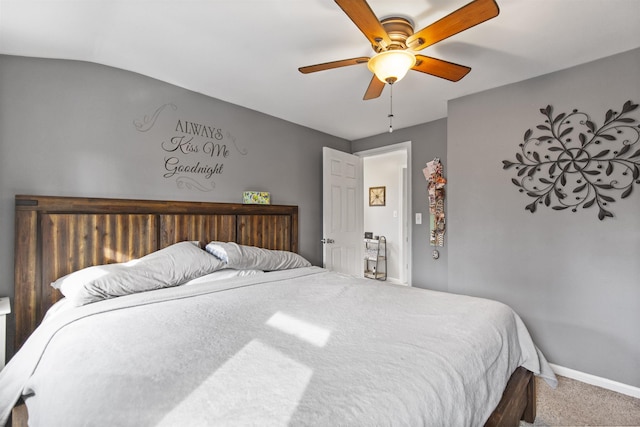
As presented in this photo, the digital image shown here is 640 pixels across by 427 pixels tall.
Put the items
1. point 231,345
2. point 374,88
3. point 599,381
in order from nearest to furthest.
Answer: point 231,345, point 374,88, point 599,381

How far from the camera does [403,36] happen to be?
1.70m

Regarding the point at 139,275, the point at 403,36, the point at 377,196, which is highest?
the point at 403,36

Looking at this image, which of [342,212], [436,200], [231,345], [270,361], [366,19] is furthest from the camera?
[342,212]

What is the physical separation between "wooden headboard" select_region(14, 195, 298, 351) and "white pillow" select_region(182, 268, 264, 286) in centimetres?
49

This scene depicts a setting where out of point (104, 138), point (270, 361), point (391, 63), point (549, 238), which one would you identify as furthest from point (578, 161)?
point (104, 138)

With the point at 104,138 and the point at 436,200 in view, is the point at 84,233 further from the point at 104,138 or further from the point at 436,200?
the point at 436,200

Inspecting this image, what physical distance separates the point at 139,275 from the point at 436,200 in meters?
2.94

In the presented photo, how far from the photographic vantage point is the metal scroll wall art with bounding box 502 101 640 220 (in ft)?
6.86

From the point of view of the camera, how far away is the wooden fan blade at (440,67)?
67.5 inches

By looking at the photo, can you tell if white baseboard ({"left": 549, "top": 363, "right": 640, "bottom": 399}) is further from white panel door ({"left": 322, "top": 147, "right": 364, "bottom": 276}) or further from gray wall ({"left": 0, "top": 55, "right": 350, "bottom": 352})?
gray wall ({"left": 0, "top": 55, "right": 350, "bottom": 352})

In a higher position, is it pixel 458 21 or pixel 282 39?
pixel 282 39

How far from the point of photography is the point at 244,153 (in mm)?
3092

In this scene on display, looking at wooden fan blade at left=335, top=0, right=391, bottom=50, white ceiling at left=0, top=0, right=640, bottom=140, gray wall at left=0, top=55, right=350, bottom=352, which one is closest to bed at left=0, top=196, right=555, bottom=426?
gray wall at left=0, top=55, right=350, bottom=352

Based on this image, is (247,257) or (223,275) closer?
(223,275)
